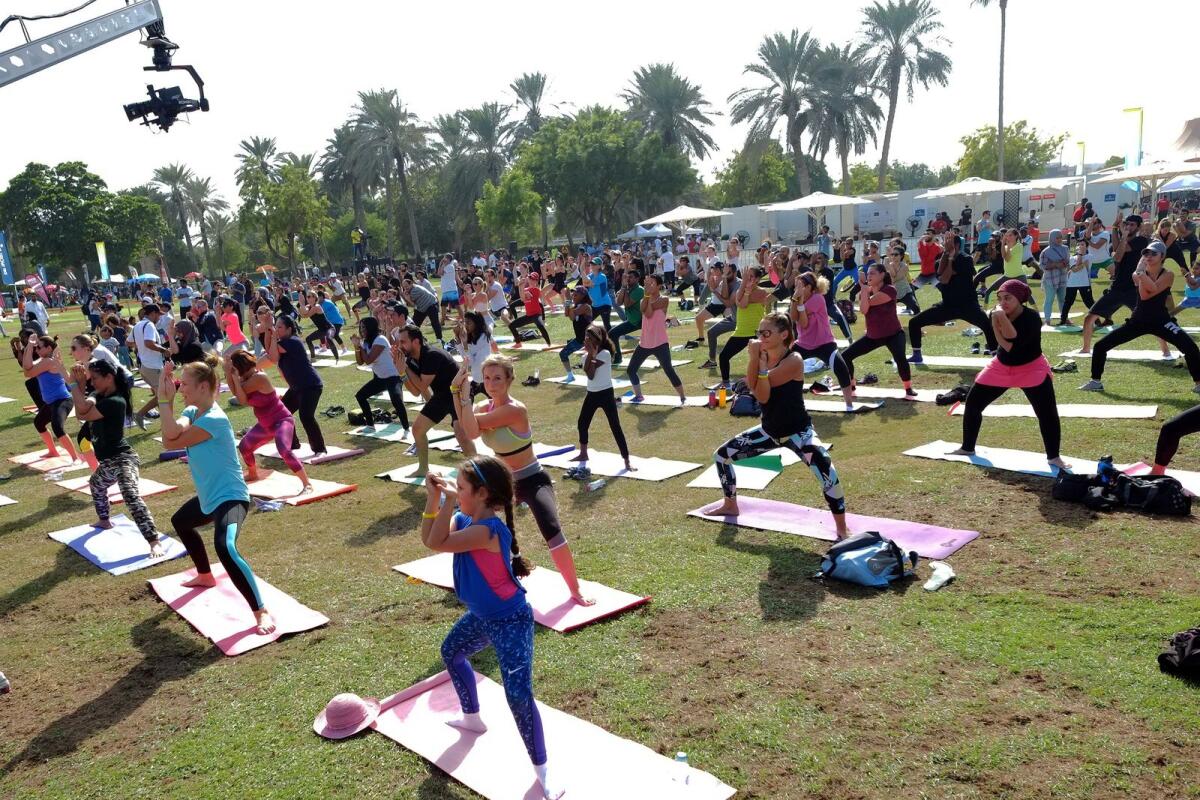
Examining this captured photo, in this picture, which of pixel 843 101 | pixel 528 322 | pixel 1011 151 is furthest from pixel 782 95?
pixel 528 322

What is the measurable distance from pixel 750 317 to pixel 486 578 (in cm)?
902

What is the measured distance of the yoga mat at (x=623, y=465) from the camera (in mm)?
9250

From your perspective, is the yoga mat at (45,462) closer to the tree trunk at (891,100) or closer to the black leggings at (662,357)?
the black leggings at (662,357)

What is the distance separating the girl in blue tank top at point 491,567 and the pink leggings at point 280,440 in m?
5.97

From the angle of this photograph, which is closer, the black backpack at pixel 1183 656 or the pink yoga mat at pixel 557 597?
the black backpack at pixel 1183 656

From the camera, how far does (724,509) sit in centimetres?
766

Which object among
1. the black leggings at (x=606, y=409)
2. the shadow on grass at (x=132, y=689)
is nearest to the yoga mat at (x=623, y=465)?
the black leggings at (x=606, y=409)

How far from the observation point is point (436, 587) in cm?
665

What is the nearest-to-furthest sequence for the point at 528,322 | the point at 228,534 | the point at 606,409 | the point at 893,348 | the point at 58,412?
the point at 228,534
the point at 606,409
the point at 58,412
the point at 893,348
the point at 528,322

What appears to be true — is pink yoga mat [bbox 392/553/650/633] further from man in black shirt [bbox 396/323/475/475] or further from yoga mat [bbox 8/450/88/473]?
yoga mat [bbox 8/450/88/473]

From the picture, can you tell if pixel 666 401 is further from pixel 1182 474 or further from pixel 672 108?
pixel 672 108

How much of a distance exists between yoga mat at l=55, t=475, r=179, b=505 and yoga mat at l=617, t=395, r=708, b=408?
6.55m

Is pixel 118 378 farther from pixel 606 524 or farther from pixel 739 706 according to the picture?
pixel 739 706

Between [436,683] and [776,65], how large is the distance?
50.6 meters
